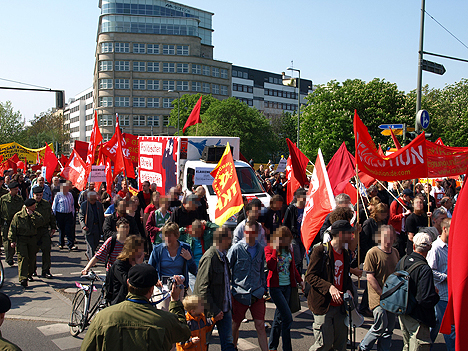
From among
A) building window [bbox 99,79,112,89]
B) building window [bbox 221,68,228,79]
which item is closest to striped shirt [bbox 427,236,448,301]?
building window [bbox 99,79,112,89]

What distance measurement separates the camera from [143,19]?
86.7m

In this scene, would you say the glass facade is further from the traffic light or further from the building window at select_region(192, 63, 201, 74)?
the traffic light

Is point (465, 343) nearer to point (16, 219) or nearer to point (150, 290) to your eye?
point (150, 290)

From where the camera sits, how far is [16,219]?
8.93 metres

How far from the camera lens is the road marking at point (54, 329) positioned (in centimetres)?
649

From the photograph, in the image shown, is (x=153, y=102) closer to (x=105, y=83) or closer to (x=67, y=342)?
(x=105, y=83)

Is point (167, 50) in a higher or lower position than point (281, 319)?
higher

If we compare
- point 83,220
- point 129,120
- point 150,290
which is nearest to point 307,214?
point 150,290

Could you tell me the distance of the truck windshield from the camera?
42.9ft

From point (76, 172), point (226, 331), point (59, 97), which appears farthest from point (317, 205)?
point (59, 97)

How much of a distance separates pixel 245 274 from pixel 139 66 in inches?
3356

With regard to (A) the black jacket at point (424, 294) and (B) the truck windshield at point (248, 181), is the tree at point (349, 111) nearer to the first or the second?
(B) the truck windshield at point (248, 181)

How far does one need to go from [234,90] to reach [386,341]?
9805 centimetres

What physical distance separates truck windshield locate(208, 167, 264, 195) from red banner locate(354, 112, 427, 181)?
5.08 meters
